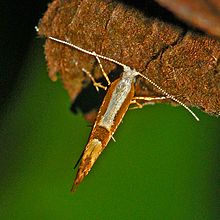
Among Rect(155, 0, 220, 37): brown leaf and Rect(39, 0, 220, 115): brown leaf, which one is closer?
Rect(155, 0, 220, 37): brown leaf

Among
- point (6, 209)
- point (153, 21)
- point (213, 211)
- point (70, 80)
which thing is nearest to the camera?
point (153, 21)

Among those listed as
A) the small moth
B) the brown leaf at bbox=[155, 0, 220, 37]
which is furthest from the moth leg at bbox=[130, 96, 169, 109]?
the brown leaf at bbox=[155, 0, 220, 37]

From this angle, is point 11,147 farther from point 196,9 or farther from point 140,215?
point 196,9

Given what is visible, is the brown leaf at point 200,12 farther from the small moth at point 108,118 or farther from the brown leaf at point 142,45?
the small moth at point 108,118

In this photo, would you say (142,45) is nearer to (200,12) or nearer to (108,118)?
(108,118)

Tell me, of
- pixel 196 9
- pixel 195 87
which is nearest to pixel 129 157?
pixel 195 87

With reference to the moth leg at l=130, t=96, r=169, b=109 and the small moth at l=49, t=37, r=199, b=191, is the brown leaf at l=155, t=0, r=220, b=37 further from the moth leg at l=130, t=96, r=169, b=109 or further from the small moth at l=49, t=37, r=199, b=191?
the small moth at l=49, t=37, r=199, b=191

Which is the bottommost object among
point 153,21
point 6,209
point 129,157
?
point 6,209

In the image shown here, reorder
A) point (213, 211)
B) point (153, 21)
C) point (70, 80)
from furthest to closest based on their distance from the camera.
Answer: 1. point (70, 80)
2. point (213, 211)
3. point (153, 21)
